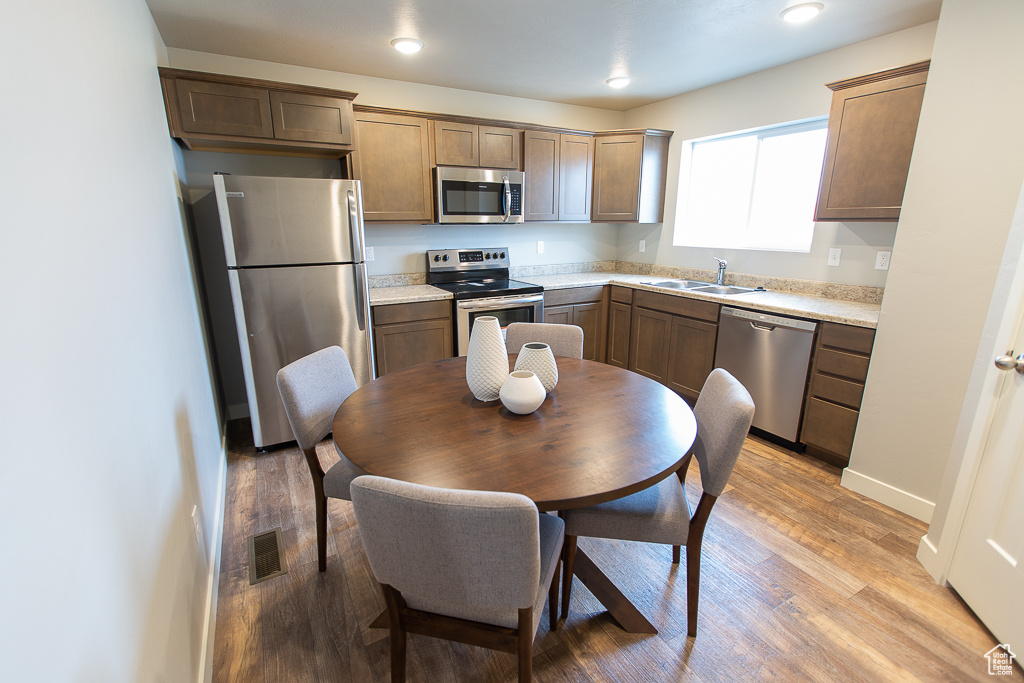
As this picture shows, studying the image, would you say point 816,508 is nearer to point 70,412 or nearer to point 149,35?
point 70,412

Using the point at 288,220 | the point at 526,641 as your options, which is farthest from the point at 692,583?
the point at 288,220

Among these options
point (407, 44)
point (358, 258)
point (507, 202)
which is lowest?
point (358, 258)

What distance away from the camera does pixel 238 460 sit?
275 cm

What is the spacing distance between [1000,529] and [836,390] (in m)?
1.03

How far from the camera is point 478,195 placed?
141 inches

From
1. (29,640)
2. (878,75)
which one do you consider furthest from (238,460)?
(878,75)

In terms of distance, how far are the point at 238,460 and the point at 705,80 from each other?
4.23 metres

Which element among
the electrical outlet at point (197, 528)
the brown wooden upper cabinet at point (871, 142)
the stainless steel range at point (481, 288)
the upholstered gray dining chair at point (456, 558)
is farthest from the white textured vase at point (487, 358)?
the brown wooden upper cabinet at point (871, 142)

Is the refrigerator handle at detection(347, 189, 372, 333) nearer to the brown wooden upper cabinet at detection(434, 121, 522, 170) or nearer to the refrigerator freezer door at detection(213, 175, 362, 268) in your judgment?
the refrigerator freezer door at detection(213, 175, 362, 268)

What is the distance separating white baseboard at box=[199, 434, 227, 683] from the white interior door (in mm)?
2560

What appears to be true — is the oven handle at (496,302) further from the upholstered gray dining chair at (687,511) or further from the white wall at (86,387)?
the upholstered gray dining chair at (687,511)

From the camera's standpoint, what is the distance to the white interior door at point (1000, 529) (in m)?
1.47

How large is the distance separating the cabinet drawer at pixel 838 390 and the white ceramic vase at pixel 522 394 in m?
1.97

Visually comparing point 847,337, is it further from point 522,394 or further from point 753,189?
point 522,394
